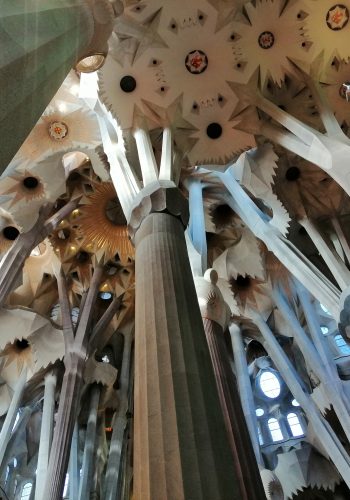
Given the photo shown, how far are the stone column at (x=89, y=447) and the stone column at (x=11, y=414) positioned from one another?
1769 mm

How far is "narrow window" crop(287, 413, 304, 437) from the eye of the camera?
12.4 m

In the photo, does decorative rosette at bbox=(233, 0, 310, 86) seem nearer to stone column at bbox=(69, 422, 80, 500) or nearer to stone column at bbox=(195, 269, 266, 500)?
stone column at bbox=(195, 269, 266, 500)

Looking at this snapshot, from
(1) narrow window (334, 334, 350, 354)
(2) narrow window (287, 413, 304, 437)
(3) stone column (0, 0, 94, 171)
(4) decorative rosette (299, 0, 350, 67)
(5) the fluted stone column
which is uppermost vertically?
(4) decorative rosette (299, 0, 350, 67)

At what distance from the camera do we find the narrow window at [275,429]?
→ 1249cm

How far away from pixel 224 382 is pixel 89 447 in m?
6.16

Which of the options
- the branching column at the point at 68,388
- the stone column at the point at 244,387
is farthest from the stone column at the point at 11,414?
the stone column at the point at 244,387

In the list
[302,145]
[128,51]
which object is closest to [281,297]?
[302,145]

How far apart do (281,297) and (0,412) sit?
26.9 feet

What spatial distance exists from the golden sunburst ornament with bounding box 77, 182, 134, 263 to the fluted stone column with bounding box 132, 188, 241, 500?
9330 mm

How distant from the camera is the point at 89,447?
11.4 metres

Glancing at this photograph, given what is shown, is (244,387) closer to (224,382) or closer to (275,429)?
(275,429)

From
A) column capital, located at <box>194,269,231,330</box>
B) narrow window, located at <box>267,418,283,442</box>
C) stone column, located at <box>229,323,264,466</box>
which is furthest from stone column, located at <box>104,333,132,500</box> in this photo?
column capital, located at <box>194,269,231,330</box>

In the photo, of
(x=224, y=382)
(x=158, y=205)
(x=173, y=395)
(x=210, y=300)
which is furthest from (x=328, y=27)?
(x=173, y=395)

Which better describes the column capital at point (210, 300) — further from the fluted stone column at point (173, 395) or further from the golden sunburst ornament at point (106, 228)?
the golden sunburst ornament at point (106, 228)
